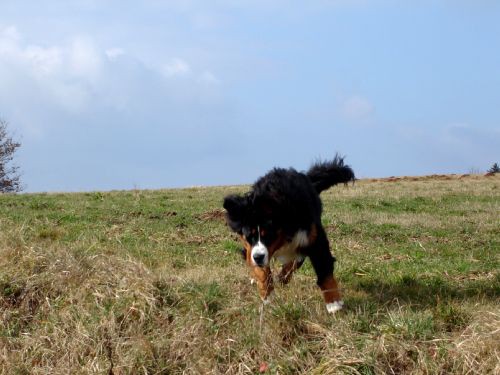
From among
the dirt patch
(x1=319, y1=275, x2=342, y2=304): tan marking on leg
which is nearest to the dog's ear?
(x1=319, y1=275, x2=342, y2=304): tan marking on leg

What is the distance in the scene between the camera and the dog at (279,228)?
6680 millimetres

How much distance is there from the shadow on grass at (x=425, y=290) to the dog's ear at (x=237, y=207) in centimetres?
156

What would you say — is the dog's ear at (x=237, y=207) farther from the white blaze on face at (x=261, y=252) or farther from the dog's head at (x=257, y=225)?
the white blaze on face at (x=261, y=252)

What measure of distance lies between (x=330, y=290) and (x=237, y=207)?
1191mm

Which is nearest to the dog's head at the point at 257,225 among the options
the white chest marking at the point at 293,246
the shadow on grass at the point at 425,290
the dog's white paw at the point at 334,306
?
the white chest marking at the point at 293,246

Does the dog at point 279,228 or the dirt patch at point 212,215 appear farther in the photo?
the dirt patch at point 212,215

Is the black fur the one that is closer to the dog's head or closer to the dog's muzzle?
the dog's head

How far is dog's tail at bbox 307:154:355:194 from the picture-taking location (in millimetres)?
8805

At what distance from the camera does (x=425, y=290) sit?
752 cm

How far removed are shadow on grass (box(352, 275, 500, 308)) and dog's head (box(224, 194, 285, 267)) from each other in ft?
4.17

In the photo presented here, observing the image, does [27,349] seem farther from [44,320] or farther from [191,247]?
[191,247]

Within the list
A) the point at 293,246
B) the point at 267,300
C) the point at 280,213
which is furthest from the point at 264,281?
the point at 280,213

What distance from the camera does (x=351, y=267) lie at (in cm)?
853

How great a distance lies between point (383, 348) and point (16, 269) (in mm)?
4023
